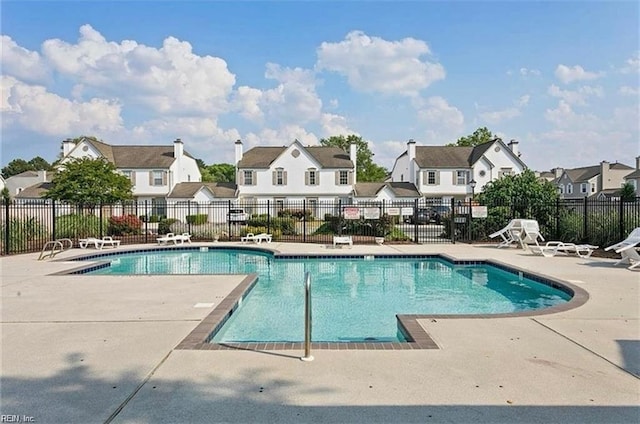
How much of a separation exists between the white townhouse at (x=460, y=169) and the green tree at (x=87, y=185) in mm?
25693

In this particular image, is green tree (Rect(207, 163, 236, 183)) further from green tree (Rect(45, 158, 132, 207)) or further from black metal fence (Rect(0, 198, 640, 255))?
black metal fence (Rect(0, 198, 640, 255))

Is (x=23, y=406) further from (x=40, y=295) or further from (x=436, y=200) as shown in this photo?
(x=436, y=200)

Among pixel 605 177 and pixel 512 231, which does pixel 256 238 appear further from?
pixel 605 177

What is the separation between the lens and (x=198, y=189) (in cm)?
3662

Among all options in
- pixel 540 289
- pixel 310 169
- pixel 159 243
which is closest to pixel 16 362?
pixel 540 289

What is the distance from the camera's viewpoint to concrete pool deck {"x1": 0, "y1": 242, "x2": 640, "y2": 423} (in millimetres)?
3076

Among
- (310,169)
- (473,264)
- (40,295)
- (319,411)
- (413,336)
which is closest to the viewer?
(319,411)

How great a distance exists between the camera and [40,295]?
7.31m

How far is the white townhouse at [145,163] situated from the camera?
122 feet

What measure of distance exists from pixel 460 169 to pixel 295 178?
15.7 metres

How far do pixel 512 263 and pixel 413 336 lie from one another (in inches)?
313

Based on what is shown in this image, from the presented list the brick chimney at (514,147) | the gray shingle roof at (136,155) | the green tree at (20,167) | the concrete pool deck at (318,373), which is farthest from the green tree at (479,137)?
the green tree at (20,167)

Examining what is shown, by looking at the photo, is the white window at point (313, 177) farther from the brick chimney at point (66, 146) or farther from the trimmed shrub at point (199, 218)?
the brick chimney at point (66, 146)

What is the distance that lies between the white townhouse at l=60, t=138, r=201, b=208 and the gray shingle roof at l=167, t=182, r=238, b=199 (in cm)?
82
